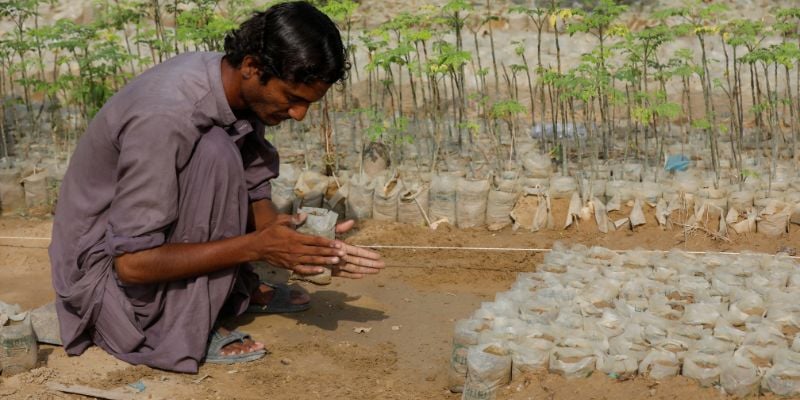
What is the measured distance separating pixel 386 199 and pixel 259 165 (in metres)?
2.02

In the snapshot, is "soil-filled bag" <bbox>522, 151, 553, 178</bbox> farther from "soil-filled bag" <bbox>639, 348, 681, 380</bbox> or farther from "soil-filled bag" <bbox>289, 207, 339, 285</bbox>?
"soil-filled bag" <bbox>639, 348, 681, 380</bbox>

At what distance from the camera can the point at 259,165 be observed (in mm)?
3895

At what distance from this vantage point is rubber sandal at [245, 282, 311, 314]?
4094 millimetres

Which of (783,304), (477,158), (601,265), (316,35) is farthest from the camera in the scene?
(477,158)

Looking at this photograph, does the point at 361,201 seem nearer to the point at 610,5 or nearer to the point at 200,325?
the point at 610,5

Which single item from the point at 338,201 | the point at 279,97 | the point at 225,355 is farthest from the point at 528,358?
the point at 338,201

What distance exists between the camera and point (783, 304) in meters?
3.63

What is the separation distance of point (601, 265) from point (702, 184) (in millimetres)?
1897

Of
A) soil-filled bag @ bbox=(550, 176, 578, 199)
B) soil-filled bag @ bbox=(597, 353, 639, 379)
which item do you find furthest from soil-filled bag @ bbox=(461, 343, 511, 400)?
soil-filled bag @ bbox=(550, 176, 578, 199)

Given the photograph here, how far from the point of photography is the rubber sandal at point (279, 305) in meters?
4.09

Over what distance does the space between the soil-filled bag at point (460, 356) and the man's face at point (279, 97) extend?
0.98 meters

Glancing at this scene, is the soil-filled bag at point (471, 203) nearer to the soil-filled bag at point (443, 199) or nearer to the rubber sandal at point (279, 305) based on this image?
the soil-filled bag at point (443, 199)

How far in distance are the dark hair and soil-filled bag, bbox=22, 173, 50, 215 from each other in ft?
11.8

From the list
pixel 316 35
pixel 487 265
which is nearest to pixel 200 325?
pixel 316 35
